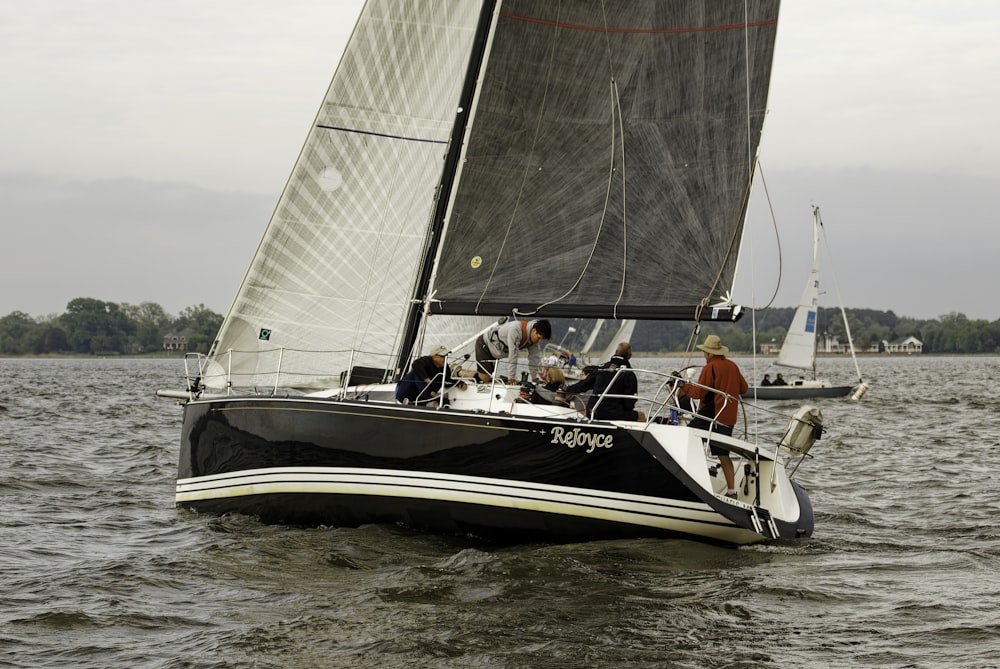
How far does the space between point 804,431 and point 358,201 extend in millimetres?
5957

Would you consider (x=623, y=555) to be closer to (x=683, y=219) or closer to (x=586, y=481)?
(x=586, y=481)

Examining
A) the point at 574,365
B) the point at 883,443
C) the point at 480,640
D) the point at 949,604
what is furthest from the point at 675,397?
the point at 574,365

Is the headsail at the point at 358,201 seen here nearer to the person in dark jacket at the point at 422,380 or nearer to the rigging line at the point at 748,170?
the person in dark jacket at the point at 422,380

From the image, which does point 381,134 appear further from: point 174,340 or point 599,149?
point 174,340

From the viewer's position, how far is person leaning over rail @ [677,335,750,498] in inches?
446

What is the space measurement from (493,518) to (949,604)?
3899 millimetres

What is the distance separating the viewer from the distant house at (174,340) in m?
169

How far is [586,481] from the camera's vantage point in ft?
33.6

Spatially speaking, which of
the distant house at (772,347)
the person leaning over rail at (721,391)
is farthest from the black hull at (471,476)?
the distant house at (772,347)

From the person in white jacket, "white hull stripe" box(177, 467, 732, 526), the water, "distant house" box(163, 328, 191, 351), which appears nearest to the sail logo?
"white hull stripe" box(177, 467, 732, 526)

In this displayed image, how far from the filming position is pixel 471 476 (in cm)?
1055

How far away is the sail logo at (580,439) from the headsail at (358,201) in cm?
436

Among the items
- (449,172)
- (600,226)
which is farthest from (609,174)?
(449,172)

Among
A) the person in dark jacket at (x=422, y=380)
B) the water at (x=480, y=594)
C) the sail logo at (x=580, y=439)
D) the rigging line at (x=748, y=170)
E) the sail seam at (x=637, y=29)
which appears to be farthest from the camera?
the sail seam at (x=637, y=29)
